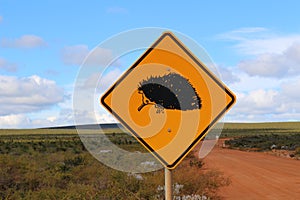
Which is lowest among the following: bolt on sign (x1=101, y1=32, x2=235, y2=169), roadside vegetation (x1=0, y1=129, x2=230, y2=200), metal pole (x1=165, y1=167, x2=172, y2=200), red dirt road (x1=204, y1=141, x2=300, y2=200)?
red dirt road (x1=204, y1=141, x2=300, y2=200)

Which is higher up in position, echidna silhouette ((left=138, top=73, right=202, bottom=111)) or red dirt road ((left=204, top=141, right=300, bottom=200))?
echidna silhouette ((left=138, top=73, right=202, bottom=111))

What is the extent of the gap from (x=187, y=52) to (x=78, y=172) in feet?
34.0

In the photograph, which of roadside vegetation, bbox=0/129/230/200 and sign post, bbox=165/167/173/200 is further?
roadside vegetation, bbox=0/129/230/200

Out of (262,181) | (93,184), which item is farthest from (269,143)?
(93,184)

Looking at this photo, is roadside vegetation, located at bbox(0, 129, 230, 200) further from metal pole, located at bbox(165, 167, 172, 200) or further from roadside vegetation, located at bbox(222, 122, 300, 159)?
roadside vegetation, located at bbox(222, 122, 300, 159)

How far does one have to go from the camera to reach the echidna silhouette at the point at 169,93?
13.0 ft

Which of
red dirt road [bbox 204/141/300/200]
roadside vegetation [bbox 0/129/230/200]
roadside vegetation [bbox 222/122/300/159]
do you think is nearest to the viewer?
roadside vegetation [bbox 0/129/230/200]

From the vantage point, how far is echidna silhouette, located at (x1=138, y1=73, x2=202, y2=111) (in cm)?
395

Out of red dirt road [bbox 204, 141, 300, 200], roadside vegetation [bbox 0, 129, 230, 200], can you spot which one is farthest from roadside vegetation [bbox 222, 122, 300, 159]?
roadside vegetation [bbox 0, 129, 230, 200]

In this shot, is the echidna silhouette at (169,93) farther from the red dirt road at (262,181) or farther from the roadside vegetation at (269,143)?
the roadside vegetation at (269,143)

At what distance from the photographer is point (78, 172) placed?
13672 millimetres

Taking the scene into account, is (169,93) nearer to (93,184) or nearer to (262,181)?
(93,184)

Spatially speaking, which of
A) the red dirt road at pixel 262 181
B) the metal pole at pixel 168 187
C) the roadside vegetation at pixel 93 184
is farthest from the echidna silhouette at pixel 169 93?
the red dirt road at pixel 262 181

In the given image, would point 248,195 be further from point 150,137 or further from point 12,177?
point 150,137
